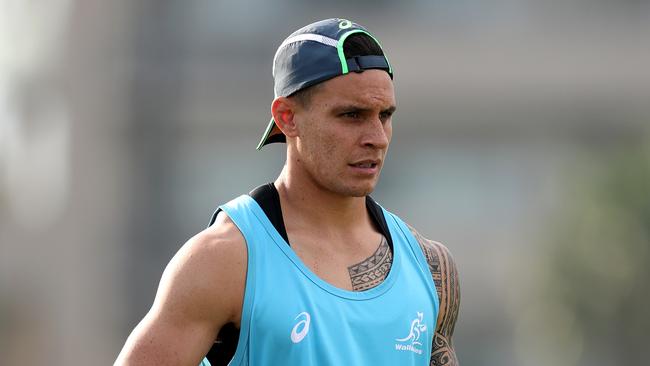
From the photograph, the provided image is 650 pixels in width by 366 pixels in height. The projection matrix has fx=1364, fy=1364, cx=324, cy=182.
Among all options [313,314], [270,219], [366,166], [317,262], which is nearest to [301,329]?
[313,314]

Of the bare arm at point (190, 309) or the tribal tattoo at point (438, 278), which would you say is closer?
the bare arm at point (190, 309)

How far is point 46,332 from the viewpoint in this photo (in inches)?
1585

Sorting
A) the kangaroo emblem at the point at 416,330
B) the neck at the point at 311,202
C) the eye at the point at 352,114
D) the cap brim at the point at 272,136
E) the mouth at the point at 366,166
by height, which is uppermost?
the eye at the point at 352,114

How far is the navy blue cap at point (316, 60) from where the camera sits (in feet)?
18.4

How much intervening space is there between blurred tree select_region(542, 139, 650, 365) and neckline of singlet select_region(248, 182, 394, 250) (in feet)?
54.7

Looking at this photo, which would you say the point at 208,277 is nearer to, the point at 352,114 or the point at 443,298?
the point at 352,114

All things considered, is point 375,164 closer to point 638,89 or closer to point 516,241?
point 516,241

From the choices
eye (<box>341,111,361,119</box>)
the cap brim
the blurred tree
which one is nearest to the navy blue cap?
the cap brim

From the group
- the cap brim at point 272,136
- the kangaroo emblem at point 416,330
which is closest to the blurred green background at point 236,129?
the cap brim at point 272,136

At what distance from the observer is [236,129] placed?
128 ft

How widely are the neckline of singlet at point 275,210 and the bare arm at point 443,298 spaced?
0.18 m

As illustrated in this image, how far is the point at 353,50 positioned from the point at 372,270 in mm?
923

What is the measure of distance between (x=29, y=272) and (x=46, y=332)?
102 inches

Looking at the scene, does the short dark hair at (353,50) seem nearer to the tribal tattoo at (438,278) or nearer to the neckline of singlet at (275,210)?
the neckline of singlet at (275,210)
